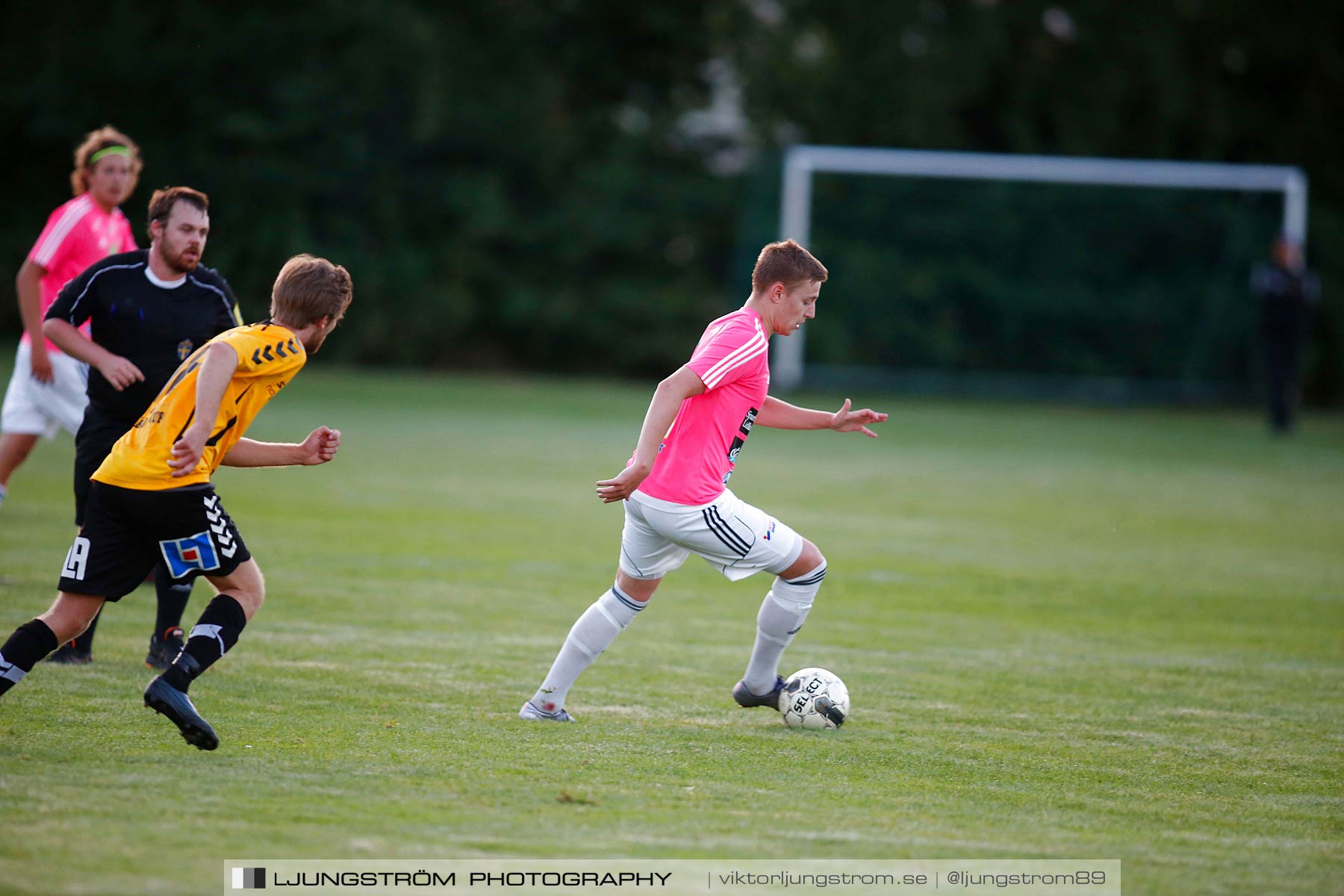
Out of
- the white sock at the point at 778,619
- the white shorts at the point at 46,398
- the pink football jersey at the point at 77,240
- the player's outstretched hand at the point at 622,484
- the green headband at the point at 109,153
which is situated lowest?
the white sock at the point at 778,619

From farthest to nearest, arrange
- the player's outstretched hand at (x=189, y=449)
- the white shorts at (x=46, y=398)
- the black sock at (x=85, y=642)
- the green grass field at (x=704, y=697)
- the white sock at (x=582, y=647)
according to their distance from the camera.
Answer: the white shorts at (x=46, y=398) → the black sock at (x=85, y=642) → the white sock at (x=582, y=647) → the player's outstretched hand at (x=189, y=449) → the green grass field at (x=704, y=697)

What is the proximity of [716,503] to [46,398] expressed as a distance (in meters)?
3.74

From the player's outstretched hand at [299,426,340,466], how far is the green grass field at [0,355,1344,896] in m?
0.95

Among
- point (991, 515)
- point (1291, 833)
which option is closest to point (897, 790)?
point (1291, 833)

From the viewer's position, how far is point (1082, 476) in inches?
578

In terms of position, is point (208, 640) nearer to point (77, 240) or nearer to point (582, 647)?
point (582, 647)

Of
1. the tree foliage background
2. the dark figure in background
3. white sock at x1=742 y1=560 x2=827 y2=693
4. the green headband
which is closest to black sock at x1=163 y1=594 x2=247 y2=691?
white sock at x1=742 y1=560 x2=827 y2=693

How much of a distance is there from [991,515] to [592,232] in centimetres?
1615

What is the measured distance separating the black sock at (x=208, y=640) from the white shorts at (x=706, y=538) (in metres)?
1.39

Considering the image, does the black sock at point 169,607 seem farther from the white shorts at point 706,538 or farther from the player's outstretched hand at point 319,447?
the white shorts at point 706,538

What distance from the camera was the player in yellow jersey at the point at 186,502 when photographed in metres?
4.40

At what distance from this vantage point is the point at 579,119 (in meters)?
27.7

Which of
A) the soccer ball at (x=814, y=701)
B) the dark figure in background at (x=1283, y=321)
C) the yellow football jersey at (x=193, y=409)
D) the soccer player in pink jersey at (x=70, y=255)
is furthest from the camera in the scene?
the dark figure in background at (x=1283, y=321)

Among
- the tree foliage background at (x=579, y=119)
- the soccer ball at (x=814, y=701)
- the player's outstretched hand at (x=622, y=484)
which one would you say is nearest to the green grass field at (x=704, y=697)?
the soccer ball at (x=814, y=701)
